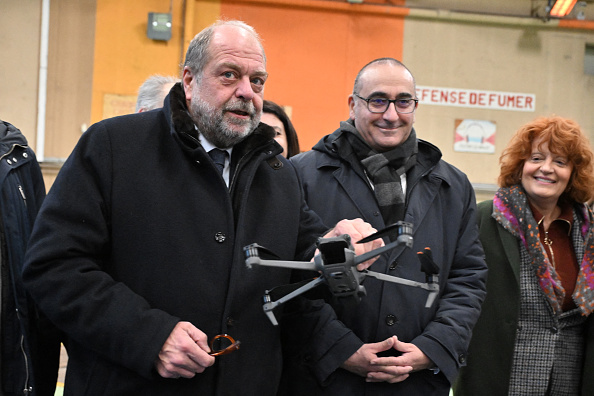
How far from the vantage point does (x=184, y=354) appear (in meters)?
1.47

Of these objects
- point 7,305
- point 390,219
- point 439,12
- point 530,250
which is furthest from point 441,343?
point 439,12

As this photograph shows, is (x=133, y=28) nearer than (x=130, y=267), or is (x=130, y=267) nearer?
(x=130, y=267)

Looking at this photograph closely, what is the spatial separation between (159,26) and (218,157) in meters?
5.48

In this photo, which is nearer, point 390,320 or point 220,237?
point 220,237

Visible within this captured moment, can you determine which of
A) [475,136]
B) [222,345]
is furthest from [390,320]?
[475,136]

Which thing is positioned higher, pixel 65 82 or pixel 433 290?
pixel 65 82

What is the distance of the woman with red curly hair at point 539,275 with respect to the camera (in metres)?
2.60

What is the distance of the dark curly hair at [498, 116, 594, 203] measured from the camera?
2719 millimetres

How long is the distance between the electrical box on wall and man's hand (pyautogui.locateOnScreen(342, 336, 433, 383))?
5.54m

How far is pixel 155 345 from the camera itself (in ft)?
4.81

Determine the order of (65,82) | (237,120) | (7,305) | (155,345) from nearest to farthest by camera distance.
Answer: (155,345), (237,120), (7,305), (65,82)

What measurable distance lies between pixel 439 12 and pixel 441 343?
598 centimetres

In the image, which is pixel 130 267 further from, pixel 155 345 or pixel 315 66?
pixel 315 66

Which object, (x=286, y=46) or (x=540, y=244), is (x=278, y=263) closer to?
(x=540, y=244)
